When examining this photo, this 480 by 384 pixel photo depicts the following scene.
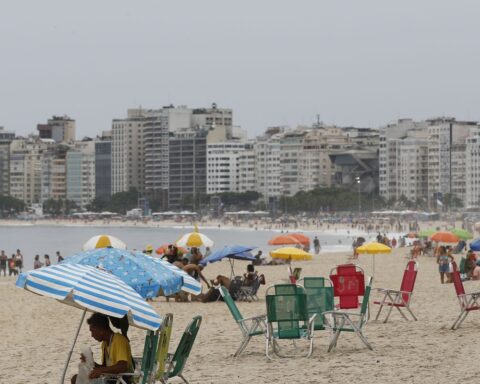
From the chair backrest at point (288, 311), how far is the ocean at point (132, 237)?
4836 centimetres

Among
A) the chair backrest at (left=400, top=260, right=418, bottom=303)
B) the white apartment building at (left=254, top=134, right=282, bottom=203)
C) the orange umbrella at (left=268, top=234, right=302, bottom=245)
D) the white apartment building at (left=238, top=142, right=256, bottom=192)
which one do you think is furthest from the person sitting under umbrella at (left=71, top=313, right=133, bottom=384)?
the white apartment building at (left=238, top=142, right=256, bottom=192)

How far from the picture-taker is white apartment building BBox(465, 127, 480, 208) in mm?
156875

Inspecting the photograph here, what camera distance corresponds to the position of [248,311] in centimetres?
1733

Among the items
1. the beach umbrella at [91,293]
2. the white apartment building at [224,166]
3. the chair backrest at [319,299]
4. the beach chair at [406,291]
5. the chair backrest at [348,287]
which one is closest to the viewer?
the beach umbrella at [91,293]

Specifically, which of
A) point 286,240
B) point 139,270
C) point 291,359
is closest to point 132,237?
point 286,240

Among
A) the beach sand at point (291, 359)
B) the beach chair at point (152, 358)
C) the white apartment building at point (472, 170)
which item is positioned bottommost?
the beach sand at point (291, 359)

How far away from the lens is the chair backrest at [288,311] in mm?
11227

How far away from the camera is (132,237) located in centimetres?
11162

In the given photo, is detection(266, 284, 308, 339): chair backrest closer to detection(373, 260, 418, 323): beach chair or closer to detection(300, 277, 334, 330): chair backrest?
detection(300, 277, 334, 330): chair backrest

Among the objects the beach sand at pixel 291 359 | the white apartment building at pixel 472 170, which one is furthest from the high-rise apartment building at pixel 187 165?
the beach sand at pixel 291 359

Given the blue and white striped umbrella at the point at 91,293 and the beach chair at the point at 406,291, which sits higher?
the blue and white striped umbrella at the point at 91,293

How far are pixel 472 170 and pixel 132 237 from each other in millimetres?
59216

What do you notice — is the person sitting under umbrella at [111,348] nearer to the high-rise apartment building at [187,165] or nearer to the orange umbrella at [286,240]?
the orange umbrella at [286,240]

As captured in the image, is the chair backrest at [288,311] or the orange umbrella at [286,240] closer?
the chair backrest at [288,311]
